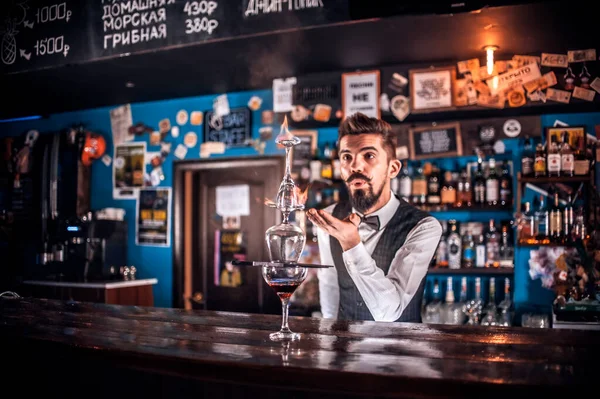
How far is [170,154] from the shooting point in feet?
19.2

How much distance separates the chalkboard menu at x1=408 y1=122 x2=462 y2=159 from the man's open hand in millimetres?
2652

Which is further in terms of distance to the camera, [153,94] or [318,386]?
[153,94]

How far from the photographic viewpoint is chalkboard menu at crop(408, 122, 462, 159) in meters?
4.48

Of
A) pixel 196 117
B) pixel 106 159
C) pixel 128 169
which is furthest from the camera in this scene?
pixel 106 159

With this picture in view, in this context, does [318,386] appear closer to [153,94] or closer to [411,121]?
[411,121]

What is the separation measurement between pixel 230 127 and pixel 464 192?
2393mm

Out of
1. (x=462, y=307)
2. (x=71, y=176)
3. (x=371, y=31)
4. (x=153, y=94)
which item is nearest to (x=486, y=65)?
(x=371, y=31)

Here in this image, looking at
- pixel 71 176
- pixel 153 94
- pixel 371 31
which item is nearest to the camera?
pixel 371 31

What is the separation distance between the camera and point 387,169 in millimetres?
2715

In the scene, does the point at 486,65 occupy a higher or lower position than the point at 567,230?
higher

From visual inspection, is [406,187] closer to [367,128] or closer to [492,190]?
[492,190]

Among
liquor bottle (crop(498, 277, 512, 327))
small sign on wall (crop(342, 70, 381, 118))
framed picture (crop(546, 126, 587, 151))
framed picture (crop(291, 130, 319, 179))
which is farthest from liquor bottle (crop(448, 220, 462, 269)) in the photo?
framed picture (crop(291, 130, 319, 179))

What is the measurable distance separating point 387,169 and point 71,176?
464cm

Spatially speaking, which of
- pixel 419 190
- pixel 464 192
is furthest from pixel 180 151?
pixel 464 192
